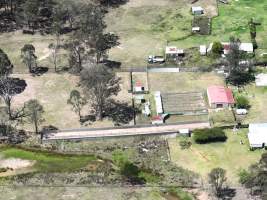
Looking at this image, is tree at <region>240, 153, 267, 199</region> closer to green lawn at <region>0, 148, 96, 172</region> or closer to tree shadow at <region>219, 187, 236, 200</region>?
tree shadow at <region>219, 187, 236, 200</region>

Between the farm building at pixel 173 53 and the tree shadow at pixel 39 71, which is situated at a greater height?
the farm building at pixel 173 53

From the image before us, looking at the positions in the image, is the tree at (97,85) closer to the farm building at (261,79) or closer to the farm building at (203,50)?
the farm building at (203,50)

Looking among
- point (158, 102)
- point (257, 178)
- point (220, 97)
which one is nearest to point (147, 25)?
point (158, 102)

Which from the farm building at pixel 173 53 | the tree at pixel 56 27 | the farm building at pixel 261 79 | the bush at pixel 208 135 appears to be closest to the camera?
the bush at pixel 208 135

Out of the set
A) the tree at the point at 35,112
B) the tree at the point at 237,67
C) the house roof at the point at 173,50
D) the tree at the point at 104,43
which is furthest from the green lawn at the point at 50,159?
the house roof at the point at 173,50

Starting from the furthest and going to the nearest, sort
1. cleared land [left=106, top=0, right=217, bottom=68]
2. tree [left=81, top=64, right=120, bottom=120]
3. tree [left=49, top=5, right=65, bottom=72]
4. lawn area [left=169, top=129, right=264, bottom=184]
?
1. cleared land [left=106, top=0, right=217, bottom=68]
2. tree [left=49, top=5, right=65, bottom=72]
3. tree [left=81, top=64, right=120, bottom=120]
4. lawn area [left=169, top=129, right=264, bottom=184]

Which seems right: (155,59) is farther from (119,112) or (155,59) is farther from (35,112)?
(35,112)

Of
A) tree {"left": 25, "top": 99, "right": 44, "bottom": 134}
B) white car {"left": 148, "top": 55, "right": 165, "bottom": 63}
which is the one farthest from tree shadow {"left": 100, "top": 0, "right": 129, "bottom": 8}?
tree {"left": 25, "top": 99, "right": 44, "bottom": 134}

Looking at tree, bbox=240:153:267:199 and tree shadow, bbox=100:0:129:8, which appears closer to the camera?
tree, bbox=240:153:267:199
